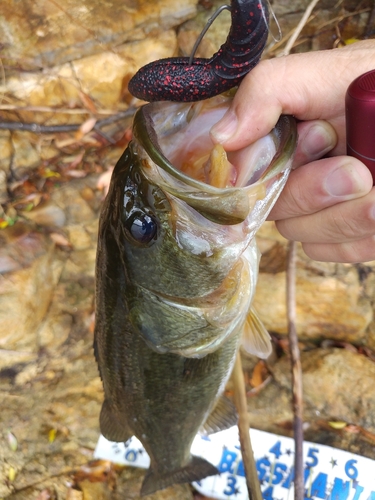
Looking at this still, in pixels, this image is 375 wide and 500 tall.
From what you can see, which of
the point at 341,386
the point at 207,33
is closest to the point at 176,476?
the point at 341,386

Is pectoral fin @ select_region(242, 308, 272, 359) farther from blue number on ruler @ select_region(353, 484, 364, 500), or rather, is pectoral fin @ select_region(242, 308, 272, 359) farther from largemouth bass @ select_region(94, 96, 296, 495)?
blue number on ruler @ select_region(353, 484, 364, 500)

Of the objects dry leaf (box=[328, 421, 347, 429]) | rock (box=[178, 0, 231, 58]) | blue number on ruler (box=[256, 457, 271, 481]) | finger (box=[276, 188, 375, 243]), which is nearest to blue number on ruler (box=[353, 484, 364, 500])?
dry leaf (box=[328, 421, 347, 429])

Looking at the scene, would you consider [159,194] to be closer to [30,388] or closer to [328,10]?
[328,10]

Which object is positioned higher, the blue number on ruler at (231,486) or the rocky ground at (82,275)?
the rocky ground at (82,275)

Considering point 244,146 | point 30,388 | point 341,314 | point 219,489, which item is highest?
point 244,146

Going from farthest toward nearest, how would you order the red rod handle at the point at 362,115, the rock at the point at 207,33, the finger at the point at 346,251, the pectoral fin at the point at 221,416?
the rock at the point at 207,33 → the pectoral fin at the point at 221,416 → the finger at the point at 346,251 → the red rod handle at the point at 362,115

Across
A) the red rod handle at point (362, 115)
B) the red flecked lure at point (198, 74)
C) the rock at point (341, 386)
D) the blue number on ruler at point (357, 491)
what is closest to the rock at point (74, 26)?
the red flecked lure at point (198, 74)

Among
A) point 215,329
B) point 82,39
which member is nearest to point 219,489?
point 215,329

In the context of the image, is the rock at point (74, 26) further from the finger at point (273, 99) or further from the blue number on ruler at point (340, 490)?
the blue number on ruler at point (340, 490)
